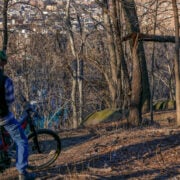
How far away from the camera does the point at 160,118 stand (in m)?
16.7

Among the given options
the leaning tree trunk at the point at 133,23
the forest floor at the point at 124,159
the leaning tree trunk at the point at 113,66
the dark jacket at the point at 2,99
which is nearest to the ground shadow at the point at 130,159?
the forest floor at the point at 124,159

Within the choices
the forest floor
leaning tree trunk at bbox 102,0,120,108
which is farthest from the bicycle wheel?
leaning tree trunk at bbox 102,0,120,108

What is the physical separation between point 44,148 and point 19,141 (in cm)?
135

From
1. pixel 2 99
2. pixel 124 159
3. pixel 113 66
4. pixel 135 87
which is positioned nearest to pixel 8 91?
pixel 2 99

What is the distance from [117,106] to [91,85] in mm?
7576

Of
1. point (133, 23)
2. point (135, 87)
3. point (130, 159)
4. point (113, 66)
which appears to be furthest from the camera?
point (113, 66)

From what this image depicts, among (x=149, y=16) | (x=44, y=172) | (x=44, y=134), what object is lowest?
(x=44, y=172)

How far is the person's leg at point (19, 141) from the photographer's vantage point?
7145 mm

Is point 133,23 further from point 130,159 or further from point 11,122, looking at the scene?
point 11,122

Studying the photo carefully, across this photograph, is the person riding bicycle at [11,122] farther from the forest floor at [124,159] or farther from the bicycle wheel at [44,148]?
the bicycle wheel at [44,148]

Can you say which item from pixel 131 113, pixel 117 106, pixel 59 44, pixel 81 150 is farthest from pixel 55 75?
pixel 81 150

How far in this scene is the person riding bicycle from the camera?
6965 millimetres

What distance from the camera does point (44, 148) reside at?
8.51 m

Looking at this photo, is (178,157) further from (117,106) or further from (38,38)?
(38,38)
